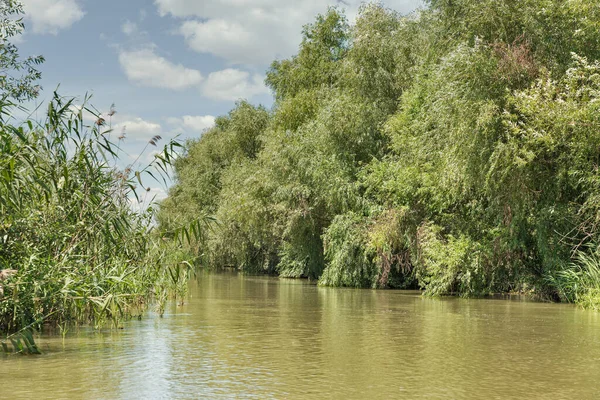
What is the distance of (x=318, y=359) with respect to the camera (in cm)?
847

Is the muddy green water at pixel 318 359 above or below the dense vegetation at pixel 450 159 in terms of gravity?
below

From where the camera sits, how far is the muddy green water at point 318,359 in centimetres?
664

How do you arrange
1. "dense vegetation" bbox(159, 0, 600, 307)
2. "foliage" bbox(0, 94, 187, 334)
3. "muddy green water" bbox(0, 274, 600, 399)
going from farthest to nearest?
"dense vegetation" bbox(159, 0, 600, 307) < "foliage" bbox(0, 94, 187, 334) < "muddy green water" bbox(0, 274, 600, 399)

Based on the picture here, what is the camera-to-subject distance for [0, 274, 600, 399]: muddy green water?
21.8 ft

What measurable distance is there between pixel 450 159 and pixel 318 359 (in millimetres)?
11638

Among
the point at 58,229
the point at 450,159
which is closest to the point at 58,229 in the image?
the point at 58,229

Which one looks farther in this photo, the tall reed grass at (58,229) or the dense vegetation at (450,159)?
the dense vegetation at (450,159)

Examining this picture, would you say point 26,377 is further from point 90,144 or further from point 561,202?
point 561,202

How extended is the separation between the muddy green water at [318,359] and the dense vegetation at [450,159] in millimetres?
2740

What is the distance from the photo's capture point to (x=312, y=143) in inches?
1115

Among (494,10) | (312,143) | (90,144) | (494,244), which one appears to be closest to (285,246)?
(312,143)

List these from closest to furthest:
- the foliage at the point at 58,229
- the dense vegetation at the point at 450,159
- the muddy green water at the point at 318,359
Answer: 1. the muddy green water at the point at 318,359
2. the foliage at the point at 58,229
3. the dense vegetation at the point at 450,159

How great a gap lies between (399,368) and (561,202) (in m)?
12.6

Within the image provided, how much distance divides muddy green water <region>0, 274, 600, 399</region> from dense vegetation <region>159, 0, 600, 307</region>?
274 centimetres
